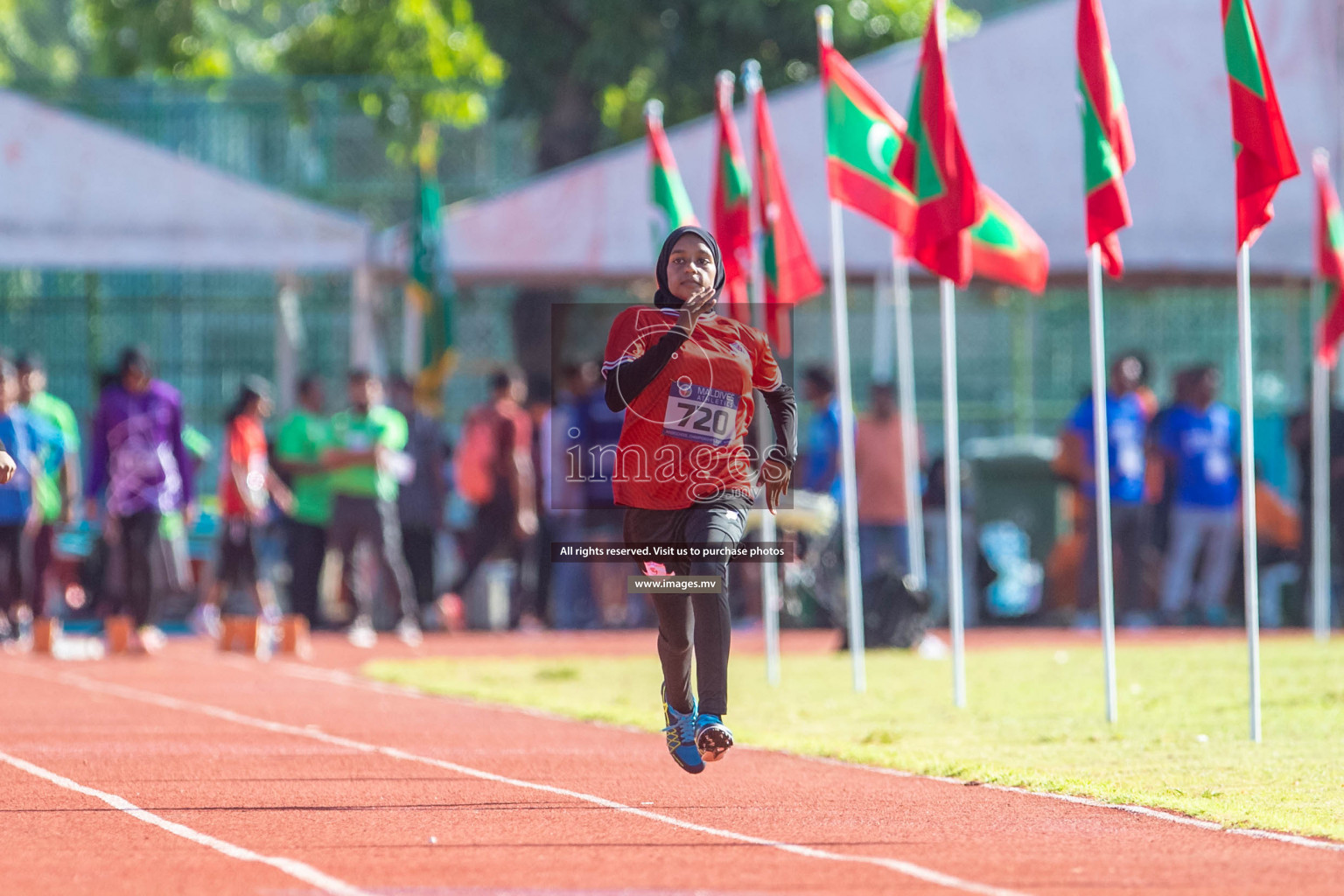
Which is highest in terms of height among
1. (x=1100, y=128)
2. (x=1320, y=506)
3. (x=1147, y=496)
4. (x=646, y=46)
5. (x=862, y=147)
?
(x=646, y=46)

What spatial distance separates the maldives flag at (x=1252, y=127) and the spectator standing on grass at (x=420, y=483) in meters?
10.4

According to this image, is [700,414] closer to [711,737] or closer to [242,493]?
[711,737]

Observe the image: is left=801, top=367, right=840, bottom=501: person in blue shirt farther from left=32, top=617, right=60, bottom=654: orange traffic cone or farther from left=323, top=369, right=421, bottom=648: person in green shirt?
left=32, top=617, right=60, bottom=654: orange traffic cone

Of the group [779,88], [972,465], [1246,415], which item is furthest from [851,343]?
[1246,415]

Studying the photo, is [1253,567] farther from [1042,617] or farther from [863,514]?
[1042,617]

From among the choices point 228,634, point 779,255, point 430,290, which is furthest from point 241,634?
point 779,255

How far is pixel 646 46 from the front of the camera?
1092 inches

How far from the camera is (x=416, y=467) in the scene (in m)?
20.3

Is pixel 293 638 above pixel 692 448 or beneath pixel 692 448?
beneath

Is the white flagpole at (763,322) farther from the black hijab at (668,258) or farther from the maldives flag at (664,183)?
the black hijab at (668,258)

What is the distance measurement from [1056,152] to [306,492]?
7.42 metres

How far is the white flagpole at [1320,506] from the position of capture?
1834cm

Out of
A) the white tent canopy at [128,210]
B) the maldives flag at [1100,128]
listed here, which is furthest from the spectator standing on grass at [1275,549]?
the maldives flag at [1100,128]

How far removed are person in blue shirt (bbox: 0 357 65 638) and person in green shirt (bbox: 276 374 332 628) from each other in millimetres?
2008
